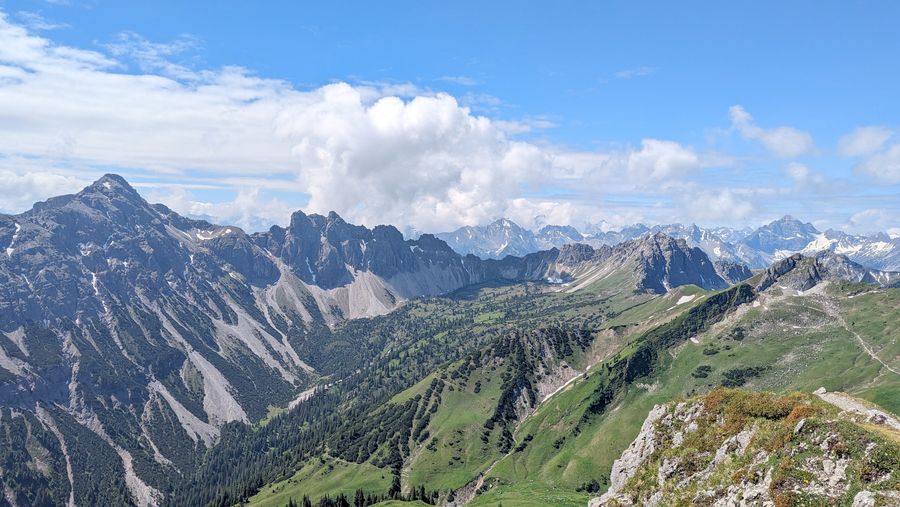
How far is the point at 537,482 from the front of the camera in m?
196

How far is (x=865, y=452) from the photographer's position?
143 feet

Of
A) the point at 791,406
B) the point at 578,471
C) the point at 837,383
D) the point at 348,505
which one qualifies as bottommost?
the point at 348,505

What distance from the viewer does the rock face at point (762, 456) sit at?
140 ft

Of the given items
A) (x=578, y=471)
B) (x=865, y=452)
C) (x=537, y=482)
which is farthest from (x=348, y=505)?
(x=865, y=452)

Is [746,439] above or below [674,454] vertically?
above

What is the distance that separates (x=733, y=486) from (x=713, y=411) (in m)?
20.3

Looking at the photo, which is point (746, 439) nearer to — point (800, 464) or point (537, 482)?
point (800, 464)

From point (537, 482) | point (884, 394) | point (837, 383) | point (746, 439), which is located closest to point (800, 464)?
point (746, 439)

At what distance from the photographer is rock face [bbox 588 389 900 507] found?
4266 cm

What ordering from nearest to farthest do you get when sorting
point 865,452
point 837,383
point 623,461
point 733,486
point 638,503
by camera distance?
1. point 865,452
2. point 733,486
3. point 638,503
4. point 623,461
5. point 837,383

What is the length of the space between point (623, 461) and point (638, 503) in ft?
73.8

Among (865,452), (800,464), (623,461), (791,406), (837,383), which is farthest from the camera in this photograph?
(837,383)

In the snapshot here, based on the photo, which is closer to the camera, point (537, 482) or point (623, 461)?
point (623, 461)

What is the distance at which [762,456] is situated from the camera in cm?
5216
